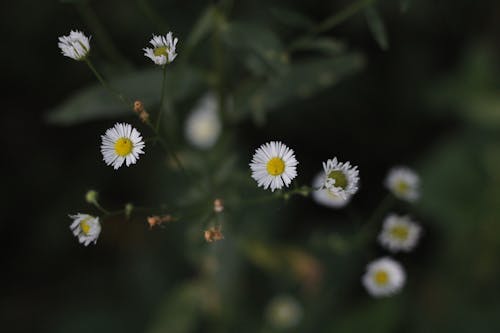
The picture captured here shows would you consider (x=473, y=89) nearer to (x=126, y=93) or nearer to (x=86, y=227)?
(x=126, y=93)

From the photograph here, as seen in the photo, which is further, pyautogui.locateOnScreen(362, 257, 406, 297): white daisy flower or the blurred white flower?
the blurred white flower

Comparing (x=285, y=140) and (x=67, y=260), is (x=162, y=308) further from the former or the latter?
(x=285, y=140)

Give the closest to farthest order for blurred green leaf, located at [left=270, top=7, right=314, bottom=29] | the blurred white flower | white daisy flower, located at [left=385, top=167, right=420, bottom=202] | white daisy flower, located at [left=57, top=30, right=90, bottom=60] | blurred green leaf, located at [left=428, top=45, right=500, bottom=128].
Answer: white daisy flower, located at [left=57, top=30, right=90, bottom=60] < blurred green leaf, located at [left=270, top=7, right=314, bottom=29] < white daisy flower, located at [left=385, top=167, right=420, bottom=202] < the blurred white flower < blurred green leaf, located at [left=428, top=45, right=500, bottom=128]

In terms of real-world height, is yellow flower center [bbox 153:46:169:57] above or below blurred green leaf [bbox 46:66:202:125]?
below

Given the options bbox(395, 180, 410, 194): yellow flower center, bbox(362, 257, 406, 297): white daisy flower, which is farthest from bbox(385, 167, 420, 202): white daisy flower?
bbox(362, 257, 406, 297): white daisy flower

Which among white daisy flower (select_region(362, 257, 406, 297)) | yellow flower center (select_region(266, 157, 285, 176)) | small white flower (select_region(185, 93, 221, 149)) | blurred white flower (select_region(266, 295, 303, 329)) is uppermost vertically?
small white flower (select_region(185, 93, 221, 149))

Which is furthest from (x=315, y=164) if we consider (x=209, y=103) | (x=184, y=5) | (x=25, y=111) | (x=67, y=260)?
(x=25, y=111)

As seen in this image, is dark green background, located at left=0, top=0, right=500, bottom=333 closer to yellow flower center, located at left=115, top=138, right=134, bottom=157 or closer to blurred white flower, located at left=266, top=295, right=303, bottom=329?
blurred white flower, located at left=266, top=295, right=303, bottom=329
